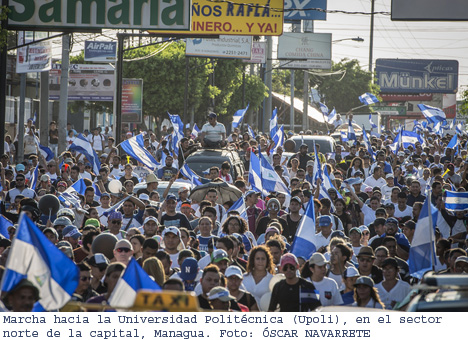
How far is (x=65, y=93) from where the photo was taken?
2666 centimetres

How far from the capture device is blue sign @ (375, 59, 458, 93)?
96.4m

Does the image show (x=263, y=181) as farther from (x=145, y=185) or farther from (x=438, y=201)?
(x=438, y=201)

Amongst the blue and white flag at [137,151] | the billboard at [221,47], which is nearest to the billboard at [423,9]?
the blue and white flag at [137,151]

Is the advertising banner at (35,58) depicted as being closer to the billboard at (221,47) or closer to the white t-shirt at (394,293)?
the billboard at (221,47)

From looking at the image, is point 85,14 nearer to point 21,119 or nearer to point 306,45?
point 21,119

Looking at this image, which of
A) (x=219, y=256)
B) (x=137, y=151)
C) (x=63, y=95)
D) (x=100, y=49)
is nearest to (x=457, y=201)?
(x=219, y=256)

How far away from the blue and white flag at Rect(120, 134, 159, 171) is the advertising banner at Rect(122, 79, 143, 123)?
56.1 ft

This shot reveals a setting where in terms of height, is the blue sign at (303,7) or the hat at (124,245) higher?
the blue sign at (303,7)

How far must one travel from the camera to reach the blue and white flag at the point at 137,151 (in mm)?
18641

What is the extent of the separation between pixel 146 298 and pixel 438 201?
10237 millimetres

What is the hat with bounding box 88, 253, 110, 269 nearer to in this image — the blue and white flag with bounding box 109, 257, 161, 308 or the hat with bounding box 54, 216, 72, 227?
the hat with bounding box 54, 216, 72, 227

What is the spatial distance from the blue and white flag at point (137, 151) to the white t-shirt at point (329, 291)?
989 cm

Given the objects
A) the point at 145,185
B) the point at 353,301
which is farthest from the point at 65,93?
the point at 353,301

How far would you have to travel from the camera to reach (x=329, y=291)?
9.10 metres
